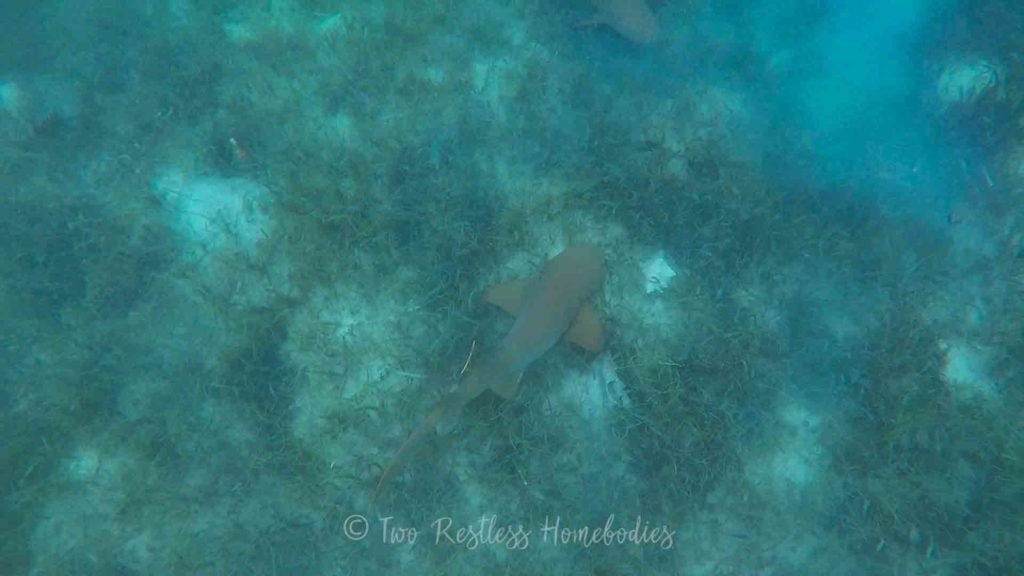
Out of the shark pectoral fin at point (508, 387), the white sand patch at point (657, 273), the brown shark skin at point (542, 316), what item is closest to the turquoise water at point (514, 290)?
the white sand patch at point (657, 273)

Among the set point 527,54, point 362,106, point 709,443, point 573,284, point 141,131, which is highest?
point 527,54

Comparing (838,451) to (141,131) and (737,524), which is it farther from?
(141,131)

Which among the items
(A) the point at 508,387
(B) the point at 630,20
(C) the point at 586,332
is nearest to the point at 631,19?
(B) the point at 630,20

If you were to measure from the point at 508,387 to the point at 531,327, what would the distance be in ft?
1.84

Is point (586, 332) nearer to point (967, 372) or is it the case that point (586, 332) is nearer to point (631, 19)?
point (631, 19)

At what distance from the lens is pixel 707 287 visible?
188 inches

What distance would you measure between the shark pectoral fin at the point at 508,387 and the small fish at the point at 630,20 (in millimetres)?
3953

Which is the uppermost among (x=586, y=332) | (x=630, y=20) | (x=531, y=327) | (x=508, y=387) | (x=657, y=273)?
(x=630, y=20)

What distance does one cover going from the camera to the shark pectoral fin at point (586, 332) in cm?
437

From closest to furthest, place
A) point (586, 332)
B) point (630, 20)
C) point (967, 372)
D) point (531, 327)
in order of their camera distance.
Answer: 1. point (531, 327)
2. point (586, 332)
3. point (967, 372)
4. point (630, 20)

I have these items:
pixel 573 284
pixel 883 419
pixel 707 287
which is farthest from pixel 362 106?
pixel 883 419

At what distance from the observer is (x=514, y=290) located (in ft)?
14.4

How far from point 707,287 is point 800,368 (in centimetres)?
118

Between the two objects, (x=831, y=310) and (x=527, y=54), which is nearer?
Result: (x=831, y=310)
